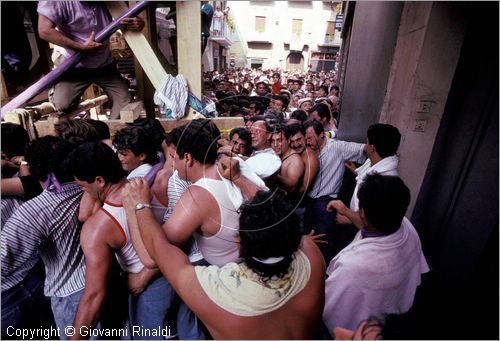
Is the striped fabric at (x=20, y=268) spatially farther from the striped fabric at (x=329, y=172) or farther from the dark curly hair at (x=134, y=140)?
the striped fabric at (x=329, y=172)

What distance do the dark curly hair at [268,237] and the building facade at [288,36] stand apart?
33.6 meters

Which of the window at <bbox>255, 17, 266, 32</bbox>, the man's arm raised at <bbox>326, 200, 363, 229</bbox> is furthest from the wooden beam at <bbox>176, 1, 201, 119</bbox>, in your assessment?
the window at <bbox>255, 17, 266, 32</bbox>

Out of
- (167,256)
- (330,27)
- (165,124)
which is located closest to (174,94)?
(165,124)

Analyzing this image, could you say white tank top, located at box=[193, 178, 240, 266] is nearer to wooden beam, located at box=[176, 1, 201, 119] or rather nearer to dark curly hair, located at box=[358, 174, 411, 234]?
dark curly hair, located at box=[358, 174, 411, 234]

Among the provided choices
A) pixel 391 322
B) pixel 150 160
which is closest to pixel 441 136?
pixel 391 322

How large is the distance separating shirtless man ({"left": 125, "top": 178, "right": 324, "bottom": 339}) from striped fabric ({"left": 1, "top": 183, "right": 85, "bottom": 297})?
3.09ft

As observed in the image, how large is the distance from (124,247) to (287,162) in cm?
206

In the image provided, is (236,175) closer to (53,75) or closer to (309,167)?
(309,167)

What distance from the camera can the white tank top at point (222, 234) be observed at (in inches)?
72.8

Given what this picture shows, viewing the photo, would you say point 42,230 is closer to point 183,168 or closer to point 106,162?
point 106,162

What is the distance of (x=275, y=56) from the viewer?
35.6m

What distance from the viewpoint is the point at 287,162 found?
3293 millimetres

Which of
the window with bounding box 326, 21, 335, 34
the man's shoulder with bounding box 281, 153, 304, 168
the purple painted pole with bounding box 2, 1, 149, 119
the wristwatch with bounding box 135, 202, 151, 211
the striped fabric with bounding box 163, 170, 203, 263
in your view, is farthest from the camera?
the window with bounding box 326, 21, 335, 34

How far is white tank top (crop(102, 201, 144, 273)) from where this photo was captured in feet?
5.84
